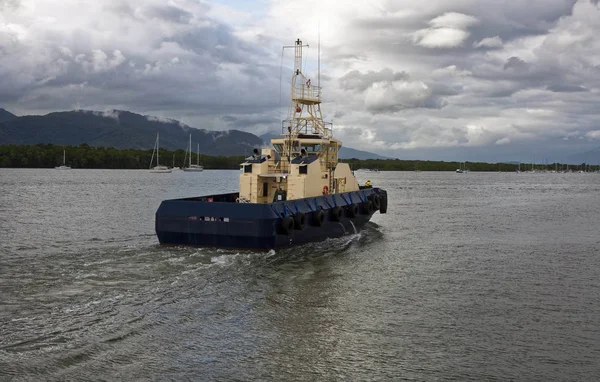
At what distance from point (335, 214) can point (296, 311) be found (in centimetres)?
1172

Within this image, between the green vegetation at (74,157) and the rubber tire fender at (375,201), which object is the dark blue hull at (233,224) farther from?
the green vegetation at (74,157)

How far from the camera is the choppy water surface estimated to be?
9.87m

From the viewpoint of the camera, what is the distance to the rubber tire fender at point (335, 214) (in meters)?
24.9

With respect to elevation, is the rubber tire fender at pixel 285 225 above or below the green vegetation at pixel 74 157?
below

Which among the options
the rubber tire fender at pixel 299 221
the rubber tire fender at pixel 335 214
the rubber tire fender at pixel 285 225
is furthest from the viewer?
the rubber tire fender at pixel 335 214

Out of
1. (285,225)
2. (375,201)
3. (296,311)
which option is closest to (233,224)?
(285,225)

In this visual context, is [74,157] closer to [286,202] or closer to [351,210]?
[351,210]

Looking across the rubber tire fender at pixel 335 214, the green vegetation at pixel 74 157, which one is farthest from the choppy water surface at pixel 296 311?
the green vegetation at pixel 74 157

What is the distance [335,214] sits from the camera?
24906 millimetres

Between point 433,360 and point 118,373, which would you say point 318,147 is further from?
point 118,373

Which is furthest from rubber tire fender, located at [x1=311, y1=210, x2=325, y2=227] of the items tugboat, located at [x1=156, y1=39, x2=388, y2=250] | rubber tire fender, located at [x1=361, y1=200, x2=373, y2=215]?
rubber tire fender, located at [x1=361, y1=200, x2=373, y2=215]

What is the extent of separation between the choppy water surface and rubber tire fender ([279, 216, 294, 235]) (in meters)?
0.93

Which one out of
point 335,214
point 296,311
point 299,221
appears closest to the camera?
point 296,311

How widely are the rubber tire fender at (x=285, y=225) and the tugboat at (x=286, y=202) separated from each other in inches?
1.5
